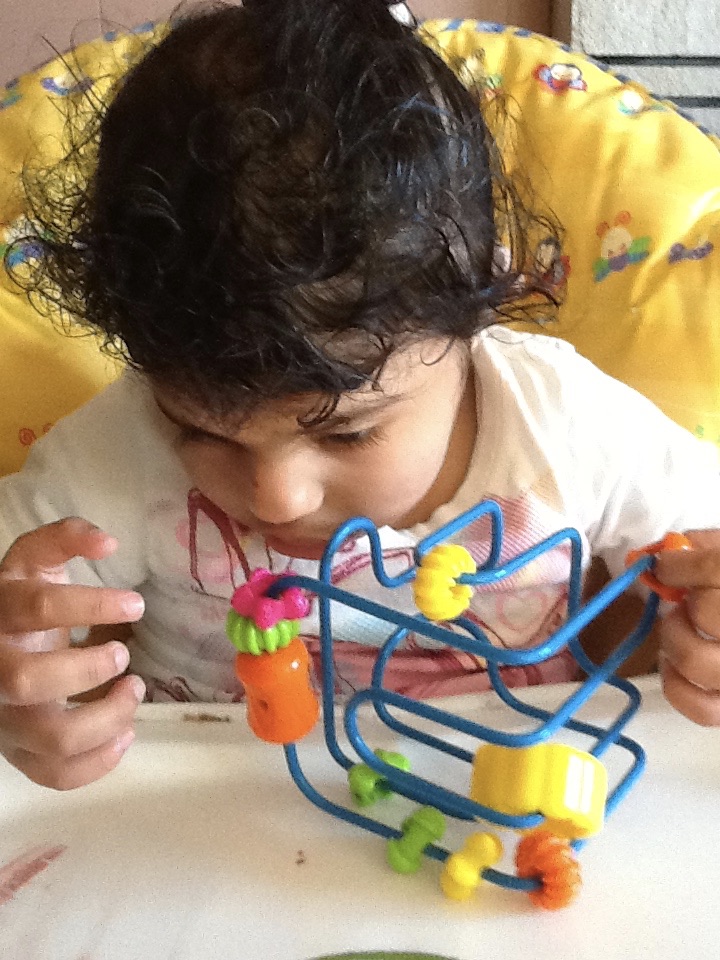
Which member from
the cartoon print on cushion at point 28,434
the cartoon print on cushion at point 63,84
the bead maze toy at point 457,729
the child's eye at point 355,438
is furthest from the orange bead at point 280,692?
the cartoon print on cushion at point 63,84

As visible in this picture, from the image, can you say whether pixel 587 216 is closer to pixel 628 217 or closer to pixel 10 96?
pixel 628 217

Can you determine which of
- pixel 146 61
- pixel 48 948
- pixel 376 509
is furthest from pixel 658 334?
pixel 48 948

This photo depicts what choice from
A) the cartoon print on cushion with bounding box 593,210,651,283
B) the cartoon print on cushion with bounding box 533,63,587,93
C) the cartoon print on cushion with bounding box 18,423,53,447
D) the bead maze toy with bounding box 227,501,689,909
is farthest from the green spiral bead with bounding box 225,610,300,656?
the cartoon print on cushion with bounding box 533,63,587,93

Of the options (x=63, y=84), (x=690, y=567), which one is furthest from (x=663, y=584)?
(x=63, y=84)

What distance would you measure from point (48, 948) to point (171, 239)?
0.95 ft

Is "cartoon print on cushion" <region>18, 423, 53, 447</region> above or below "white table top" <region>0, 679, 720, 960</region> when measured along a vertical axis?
above

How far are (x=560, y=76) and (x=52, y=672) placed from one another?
2.18 ft

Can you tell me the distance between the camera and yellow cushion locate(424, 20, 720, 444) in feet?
2.35

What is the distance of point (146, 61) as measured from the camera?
46 cm

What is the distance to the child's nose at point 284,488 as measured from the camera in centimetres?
45

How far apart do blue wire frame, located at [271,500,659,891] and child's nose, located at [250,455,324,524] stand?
0.17ft

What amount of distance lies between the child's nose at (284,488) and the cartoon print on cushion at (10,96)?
54cm

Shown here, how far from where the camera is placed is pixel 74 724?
1.47ft

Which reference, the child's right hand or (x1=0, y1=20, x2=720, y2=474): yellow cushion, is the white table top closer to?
the child's right hand
